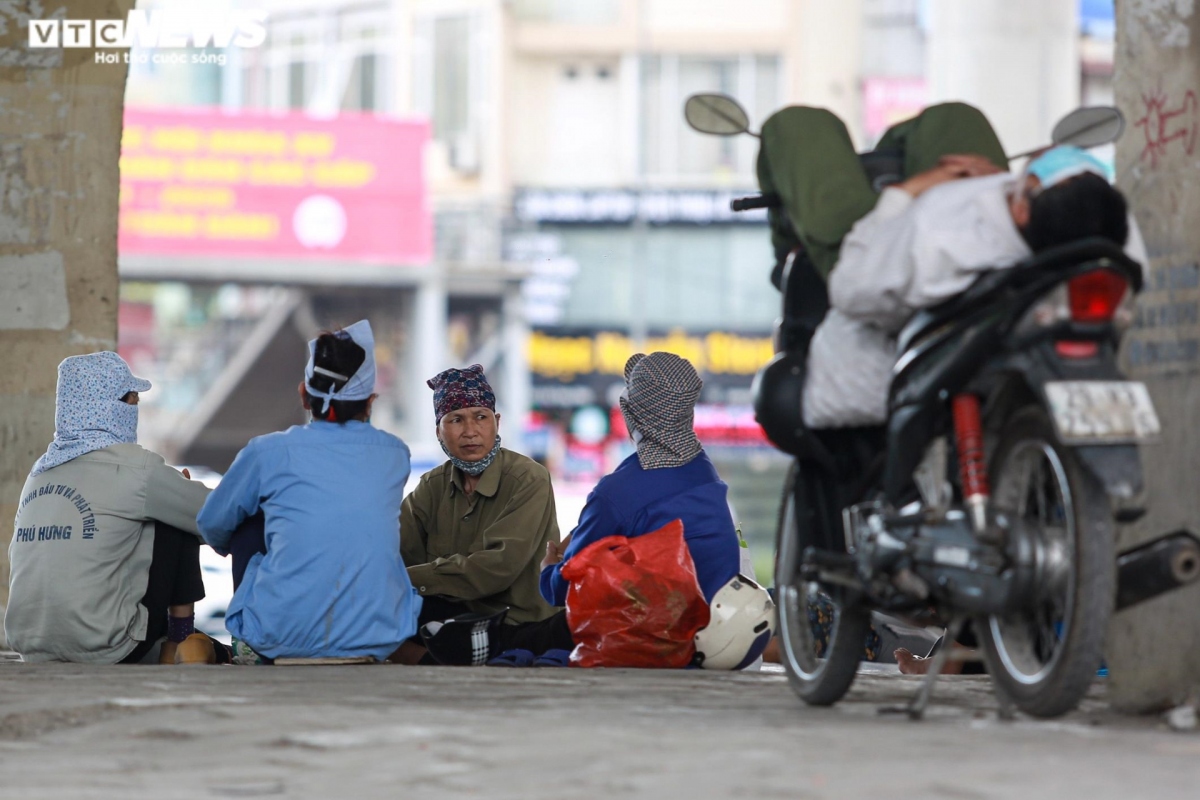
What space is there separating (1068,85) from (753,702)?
21739mm

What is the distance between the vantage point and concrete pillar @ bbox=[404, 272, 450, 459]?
28.1 metres

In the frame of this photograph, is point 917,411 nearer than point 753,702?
Yes

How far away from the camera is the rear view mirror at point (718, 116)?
17.3ft

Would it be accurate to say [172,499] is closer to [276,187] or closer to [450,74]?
[276,187]

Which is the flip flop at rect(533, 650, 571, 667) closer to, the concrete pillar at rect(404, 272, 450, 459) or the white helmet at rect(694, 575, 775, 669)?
the white helmet at rect(694, 575, 775, 669)

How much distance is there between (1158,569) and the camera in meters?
3.82

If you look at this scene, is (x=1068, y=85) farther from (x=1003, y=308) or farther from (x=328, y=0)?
(x=1003, y=308)

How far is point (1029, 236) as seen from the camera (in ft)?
12.8

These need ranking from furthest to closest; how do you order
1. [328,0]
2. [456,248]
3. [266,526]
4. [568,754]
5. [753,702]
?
[328,0] → [456,248] → [266,526] → [753,702] → [568,754]

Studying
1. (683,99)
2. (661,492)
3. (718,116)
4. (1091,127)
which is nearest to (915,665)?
(661,492)

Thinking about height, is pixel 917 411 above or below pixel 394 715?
above

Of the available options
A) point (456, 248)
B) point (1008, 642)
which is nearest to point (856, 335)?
point (1008, 642)

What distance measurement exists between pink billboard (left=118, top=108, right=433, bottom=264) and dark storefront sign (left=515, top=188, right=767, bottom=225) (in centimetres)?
251

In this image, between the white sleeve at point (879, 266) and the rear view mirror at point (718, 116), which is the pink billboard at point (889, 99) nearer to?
the rear view mirror at point (718, 116)
